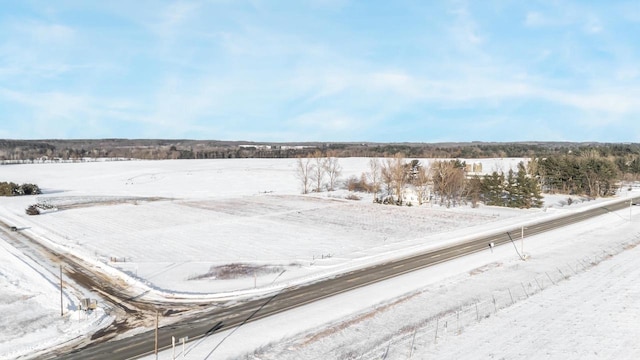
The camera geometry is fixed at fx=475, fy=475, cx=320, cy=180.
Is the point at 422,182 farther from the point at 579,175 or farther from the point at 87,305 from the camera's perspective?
the point at 87,305

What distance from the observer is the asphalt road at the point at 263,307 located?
2341 centimetres

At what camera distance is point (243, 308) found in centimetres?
3008

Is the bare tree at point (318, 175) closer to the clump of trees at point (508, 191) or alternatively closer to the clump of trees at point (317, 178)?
the clump of trees at point (317, 178)

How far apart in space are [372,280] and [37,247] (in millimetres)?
34979

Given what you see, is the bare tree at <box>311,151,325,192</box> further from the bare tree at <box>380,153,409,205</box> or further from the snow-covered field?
the snow-covered field

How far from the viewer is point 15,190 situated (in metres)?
92.7

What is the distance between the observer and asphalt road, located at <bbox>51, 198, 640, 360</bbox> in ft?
76.8

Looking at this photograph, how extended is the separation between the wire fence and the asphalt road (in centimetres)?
764

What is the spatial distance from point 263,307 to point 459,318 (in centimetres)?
1199

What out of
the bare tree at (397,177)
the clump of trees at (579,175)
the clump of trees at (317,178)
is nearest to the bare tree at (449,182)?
the bare tree at (397,177)

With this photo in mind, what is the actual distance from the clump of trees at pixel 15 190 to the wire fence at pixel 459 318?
91.4 m

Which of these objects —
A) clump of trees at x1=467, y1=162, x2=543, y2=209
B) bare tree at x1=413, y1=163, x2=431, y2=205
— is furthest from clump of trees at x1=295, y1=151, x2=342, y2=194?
clump of trees at x1=467, y1=162, x2=543, y2=209

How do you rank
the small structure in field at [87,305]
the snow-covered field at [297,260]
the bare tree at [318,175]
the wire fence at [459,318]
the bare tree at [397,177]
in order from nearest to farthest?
1. the wire fence at [459,318]
2. the snow-covered field at [297,260]
3. the small structure in field at [87,305]
4. the bare tree at [397,177]
5. the bare tree at [318,175]

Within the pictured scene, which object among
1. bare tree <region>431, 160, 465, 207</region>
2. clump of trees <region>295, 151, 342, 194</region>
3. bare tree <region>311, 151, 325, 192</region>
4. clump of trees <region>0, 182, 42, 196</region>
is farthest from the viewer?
bare tree <region>311, 151, 325, 192</region>
